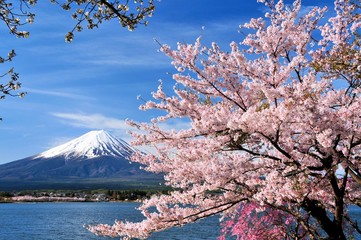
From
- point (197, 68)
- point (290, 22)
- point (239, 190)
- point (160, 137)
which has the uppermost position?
point (290, 22)

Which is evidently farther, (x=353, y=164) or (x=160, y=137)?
(x=160, y=137)

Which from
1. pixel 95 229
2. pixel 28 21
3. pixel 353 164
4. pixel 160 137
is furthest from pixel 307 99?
pixel 95 229

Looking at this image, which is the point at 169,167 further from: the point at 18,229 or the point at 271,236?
the point at 18,229

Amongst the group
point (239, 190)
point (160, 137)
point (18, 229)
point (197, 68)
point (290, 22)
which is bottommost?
point (18, 229)

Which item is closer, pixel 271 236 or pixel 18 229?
pixel 271 236

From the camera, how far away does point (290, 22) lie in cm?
833

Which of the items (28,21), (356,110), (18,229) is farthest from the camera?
(18,229)

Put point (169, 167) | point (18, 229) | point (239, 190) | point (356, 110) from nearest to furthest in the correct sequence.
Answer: point (356, 110), point (239, 190), point (169, 167), point (18, 229)

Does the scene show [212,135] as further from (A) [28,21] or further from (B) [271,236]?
(B) [271,236]

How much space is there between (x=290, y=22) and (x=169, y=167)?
3946mm

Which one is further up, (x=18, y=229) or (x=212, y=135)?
(x=212, y=135)

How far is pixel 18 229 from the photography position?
5253 cm

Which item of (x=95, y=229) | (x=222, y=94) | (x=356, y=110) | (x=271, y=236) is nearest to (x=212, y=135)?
(x=222, y=94)

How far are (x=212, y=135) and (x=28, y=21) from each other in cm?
336
